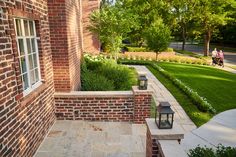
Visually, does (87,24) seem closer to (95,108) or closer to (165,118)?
(95,108)

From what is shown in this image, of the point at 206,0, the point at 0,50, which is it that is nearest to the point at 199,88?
the point at 0,50

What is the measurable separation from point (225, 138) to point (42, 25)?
5.50 meters

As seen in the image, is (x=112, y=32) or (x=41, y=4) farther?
(x=112, y=32)

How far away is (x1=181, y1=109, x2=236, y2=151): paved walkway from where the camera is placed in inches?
231

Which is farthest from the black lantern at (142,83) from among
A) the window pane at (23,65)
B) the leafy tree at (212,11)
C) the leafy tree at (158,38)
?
the leafy tree at (212,11)

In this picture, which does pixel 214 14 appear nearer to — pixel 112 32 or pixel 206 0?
pixel 206 0

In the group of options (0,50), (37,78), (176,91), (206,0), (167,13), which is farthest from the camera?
(167,13)

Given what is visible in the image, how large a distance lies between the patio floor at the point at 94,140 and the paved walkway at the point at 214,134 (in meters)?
1.21

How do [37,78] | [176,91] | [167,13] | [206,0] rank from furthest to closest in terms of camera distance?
1. [167,13]
2. [206,0]
3. [176,91]
4. [37,78]

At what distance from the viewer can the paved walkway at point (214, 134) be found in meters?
5.86

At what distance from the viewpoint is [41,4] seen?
19.4ft

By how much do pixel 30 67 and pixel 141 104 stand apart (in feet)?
10.3

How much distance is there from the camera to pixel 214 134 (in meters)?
6.34

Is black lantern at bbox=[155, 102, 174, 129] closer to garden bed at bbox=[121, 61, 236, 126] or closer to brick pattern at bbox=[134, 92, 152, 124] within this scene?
brick pattern at bbox=[134, 92, 152, 124]
